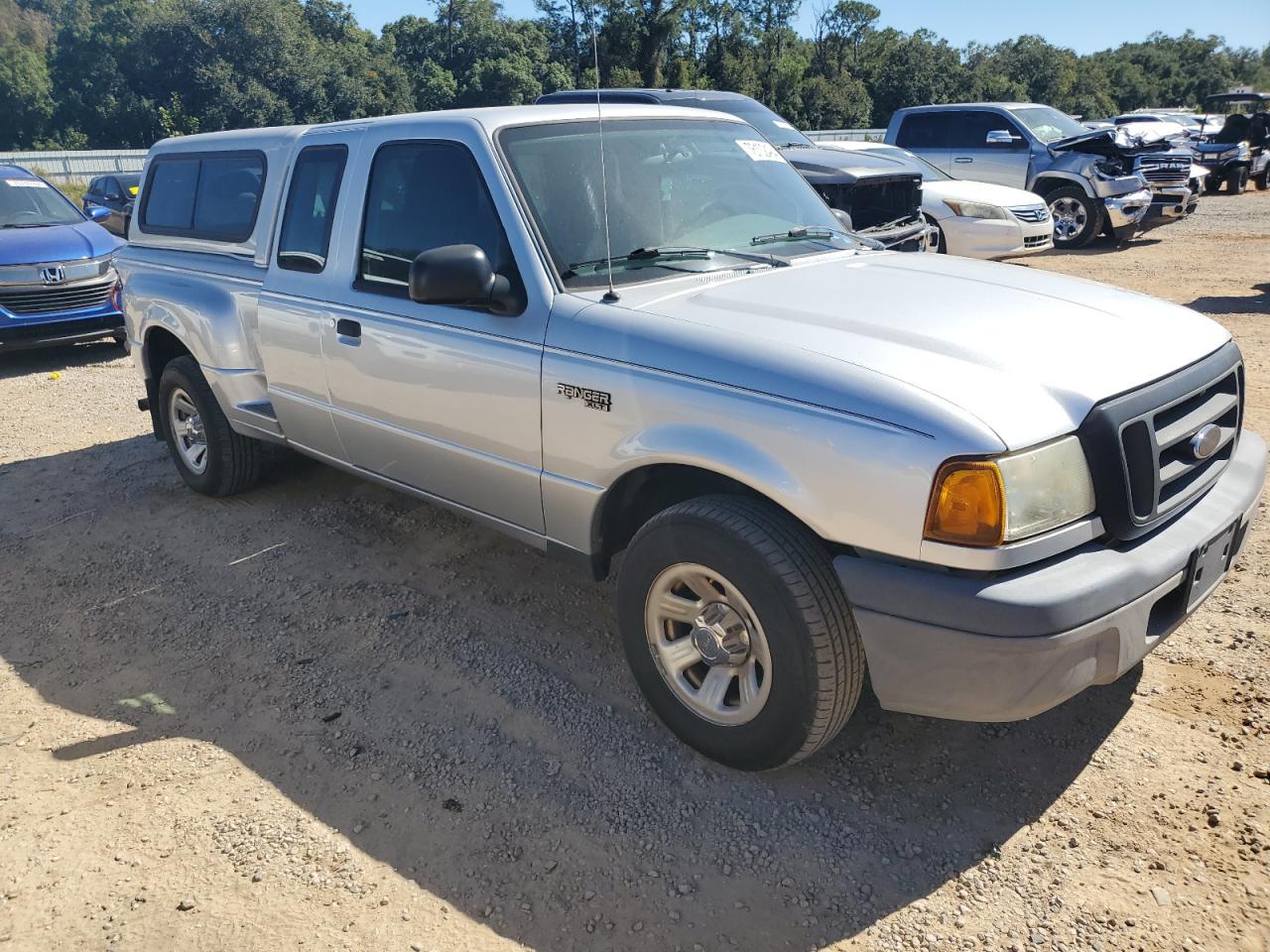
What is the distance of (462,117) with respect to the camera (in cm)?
366

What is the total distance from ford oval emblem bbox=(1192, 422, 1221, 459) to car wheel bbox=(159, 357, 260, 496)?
15.1ft

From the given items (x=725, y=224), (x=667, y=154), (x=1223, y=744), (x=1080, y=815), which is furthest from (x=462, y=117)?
(x=1223, y=744)

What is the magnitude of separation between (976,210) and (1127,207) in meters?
4.82

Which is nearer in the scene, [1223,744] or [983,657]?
[983,657]

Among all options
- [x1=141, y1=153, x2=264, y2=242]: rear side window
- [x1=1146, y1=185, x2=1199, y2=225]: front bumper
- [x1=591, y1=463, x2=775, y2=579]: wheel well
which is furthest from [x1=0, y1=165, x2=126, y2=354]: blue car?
[x1=1146, y1=185, x2=1199, y2=225]: front bumper

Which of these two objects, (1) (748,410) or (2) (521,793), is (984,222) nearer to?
(1) (748,410)

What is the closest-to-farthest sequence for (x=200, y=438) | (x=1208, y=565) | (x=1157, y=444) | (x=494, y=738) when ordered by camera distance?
(x=1157, y=444)
(x=1208, y=565)
(x=494, y=738)
(x=200, y=438)

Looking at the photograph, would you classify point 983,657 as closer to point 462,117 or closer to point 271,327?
point 462,117

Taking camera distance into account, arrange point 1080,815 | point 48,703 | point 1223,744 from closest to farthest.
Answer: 1. point 1080,815
2. point 1223,744
3. point 48,703

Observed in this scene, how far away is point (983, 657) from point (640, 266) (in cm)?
179

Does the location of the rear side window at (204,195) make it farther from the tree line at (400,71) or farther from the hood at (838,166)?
the tree line at (400,71)

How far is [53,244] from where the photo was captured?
9.23 metres

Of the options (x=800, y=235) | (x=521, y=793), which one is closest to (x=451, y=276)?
(x=800, y=235)

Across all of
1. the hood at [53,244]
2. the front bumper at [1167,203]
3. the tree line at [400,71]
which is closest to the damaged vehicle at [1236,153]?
the front bumper at [1167,203]
